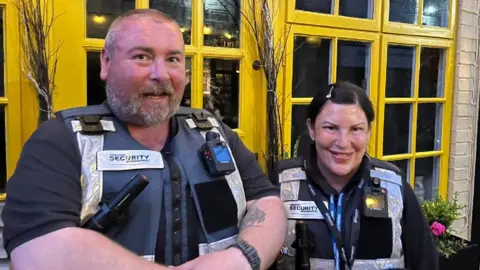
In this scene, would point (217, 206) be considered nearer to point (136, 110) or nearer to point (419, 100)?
point (136, 110)

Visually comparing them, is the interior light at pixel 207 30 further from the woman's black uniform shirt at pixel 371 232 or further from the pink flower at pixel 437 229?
the pink flower at pixel 437 229

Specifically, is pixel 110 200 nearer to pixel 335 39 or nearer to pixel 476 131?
pixel 335 39

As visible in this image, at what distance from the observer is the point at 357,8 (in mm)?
2773

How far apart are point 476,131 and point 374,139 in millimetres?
982

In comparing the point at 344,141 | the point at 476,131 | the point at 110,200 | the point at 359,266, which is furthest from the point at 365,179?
the point at 476,131

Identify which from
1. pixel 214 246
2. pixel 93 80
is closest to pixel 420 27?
pixel 93 80

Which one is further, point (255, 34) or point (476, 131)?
point (476, 131)

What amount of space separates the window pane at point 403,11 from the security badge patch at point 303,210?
1.84m

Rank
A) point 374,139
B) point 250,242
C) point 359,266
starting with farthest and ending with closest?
point 374,139 → point 359,266 → point 250,242

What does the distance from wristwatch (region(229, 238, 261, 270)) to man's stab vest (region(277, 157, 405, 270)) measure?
35 centimetres

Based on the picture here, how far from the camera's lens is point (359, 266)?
57.1 inches

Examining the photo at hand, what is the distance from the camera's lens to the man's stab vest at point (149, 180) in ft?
3.63

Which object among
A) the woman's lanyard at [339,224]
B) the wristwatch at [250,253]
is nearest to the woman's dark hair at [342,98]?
the woman's lanyard at [339,224]

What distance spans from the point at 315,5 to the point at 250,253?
185 centimetres
